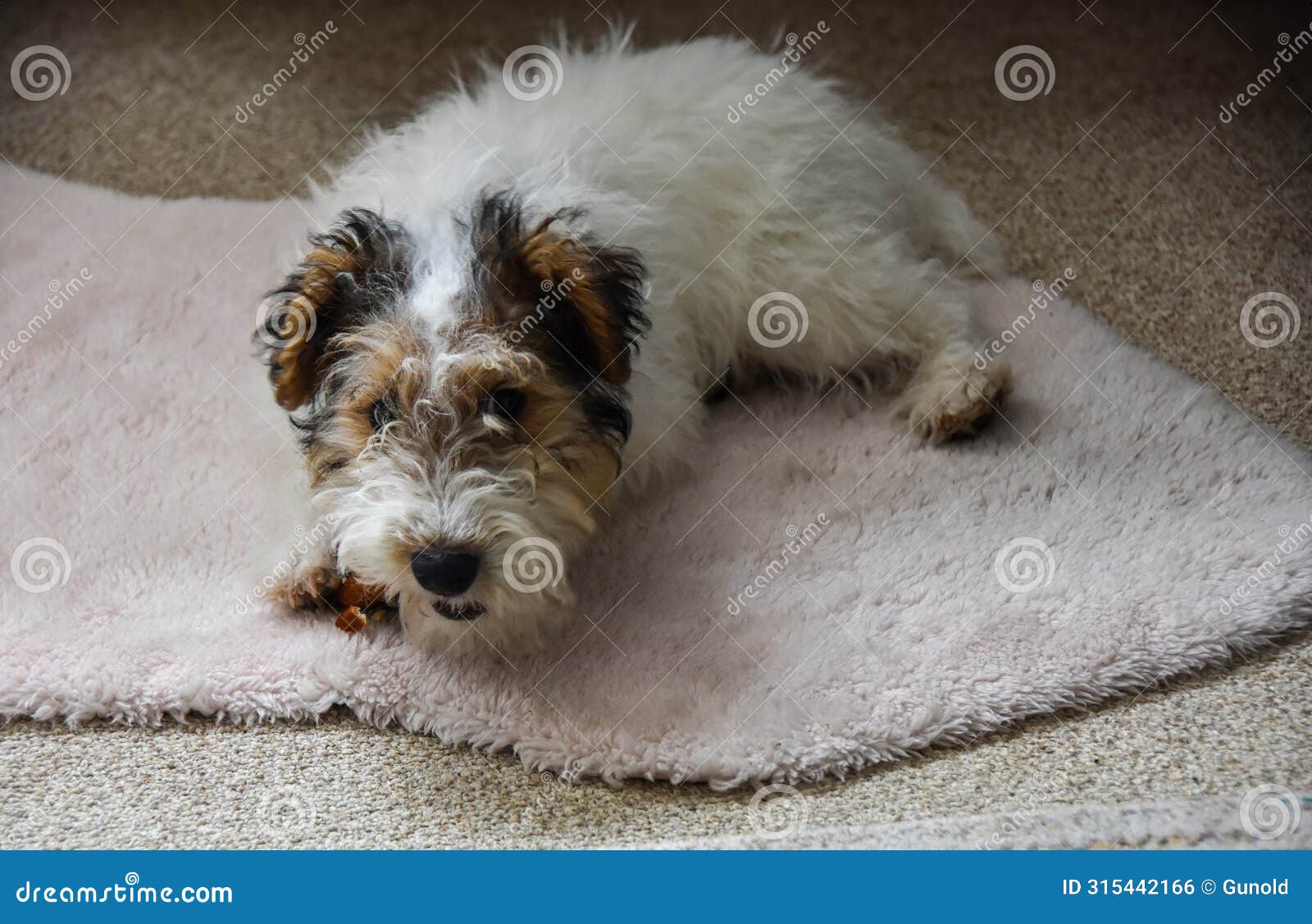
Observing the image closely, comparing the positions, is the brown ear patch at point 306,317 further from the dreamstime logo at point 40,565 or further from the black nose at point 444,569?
the dreamstime logo at point 40,565

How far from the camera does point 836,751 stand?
82.7 inches

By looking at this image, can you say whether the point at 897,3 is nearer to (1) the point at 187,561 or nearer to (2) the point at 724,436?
(2) the point at 724,436

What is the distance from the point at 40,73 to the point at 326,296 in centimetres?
274

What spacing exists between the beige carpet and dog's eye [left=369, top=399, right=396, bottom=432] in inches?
24.0

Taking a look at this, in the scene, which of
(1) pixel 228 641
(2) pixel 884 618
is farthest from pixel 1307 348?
(1) pixel 228 641

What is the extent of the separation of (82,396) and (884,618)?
7.19 feet
